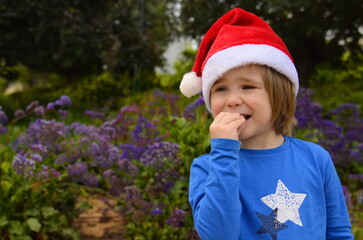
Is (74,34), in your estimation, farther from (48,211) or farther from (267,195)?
(267,195)

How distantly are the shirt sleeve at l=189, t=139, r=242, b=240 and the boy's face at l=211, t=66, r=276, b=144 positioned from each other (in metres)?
0.14

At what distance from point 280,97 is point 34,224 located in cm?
197

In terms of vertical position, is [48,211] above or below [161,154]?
below

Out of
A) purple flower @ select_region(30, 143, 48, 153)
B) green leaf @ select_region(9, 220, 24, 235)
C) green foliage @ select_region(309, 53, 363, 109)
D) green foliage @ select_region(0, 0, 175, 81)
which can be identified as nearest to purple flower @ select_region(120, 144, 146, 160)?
purple flower @ select_region(30, 143, 48, 153)

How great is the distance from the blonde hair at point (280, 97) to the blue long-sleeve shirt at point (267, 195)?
7cm

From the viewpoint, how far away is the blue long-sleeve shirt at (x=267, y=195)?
3.78 ft

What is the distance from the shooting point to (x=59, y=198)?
300cm

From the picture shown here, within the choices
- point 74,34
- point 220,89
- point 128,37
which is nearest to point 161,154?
point 220,89

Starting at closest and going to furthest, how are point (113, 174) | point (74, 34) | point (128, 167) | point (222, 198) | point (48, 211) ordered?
point (222, 198)
point (48, 211)
point (128, 167)
point (113, 174)
point (74, 34)

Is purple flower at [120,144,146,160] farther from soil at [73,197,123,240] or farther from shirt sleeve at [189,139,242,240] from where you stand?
shirt sleeve at [189,139,242,240]

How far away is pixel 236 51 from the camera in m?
1.33

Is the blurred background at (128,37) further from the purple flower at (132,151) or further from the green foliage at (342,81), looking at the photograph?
the purple flower at (132,151)

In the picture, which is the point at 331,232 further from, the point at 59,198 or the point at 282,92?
the point at 59,198

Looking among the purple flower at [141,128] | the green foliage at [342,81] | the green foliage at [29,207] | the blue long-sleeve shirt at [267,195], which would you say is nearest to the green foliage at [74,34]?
the green foliage at [342,81]
